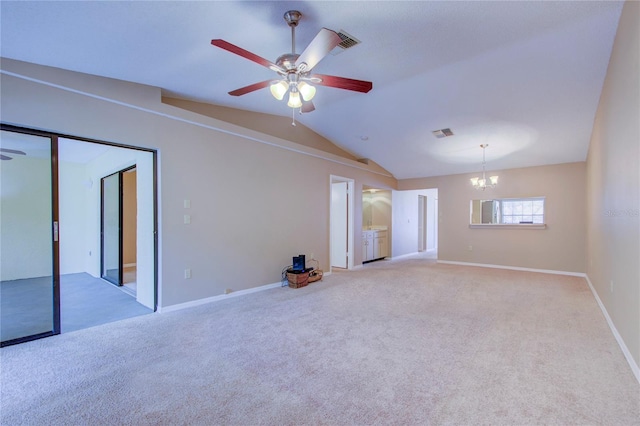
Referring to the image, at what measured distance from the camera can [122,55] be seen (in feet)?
8.80

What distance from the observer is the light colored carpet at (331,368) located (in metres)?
1.76

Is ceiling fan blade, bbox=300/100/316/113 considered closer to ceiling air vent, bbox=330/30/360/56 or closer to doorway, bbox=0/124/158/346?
ceiling air vent, bbox=330/30/360/56

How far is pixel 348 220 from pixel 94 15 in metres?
5.35

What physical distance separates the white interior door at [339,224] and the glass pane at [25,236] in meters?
4.82

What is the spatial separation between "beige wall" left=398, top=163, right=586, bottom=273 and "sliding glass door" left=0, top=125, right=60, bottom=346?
765cm

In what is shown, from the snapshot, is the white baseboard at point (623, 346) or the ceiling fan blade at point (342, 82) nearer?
the white baseboard at point (623, 346)

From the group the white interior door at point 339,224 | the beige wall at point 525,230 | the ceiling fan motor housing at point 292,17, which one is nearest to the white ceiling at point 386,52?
the ceiling fan motor housing at point 292,17

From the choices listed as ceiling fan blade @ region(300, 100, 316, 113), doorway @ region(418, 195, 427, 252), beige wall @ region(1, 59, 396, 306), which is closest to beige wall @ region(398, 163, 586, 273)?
doorway @ region(418, 195, 427, 252)

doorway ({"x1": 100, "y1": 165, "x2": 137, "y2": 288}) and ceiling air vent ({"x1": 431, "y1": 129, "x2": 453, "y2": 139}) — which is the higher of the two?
ceiling air vent ({"x1": 431, "y1": 129, "x2": 453, "y2": 139})

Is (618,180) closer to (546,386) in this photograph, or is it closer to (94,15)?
(546,386)

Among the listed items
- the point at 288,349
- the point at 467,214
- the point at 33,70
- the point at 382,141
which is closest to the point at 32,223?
the point at 33,70

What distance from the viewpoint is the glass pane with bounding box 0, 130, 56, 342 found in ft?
9.79

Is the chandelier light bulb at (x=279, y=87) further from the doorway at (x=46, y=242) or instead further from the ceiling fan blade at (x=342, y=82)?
the doorway at (x=46, y=242)

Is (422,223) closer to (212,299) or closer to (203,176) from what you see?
(212,299)
